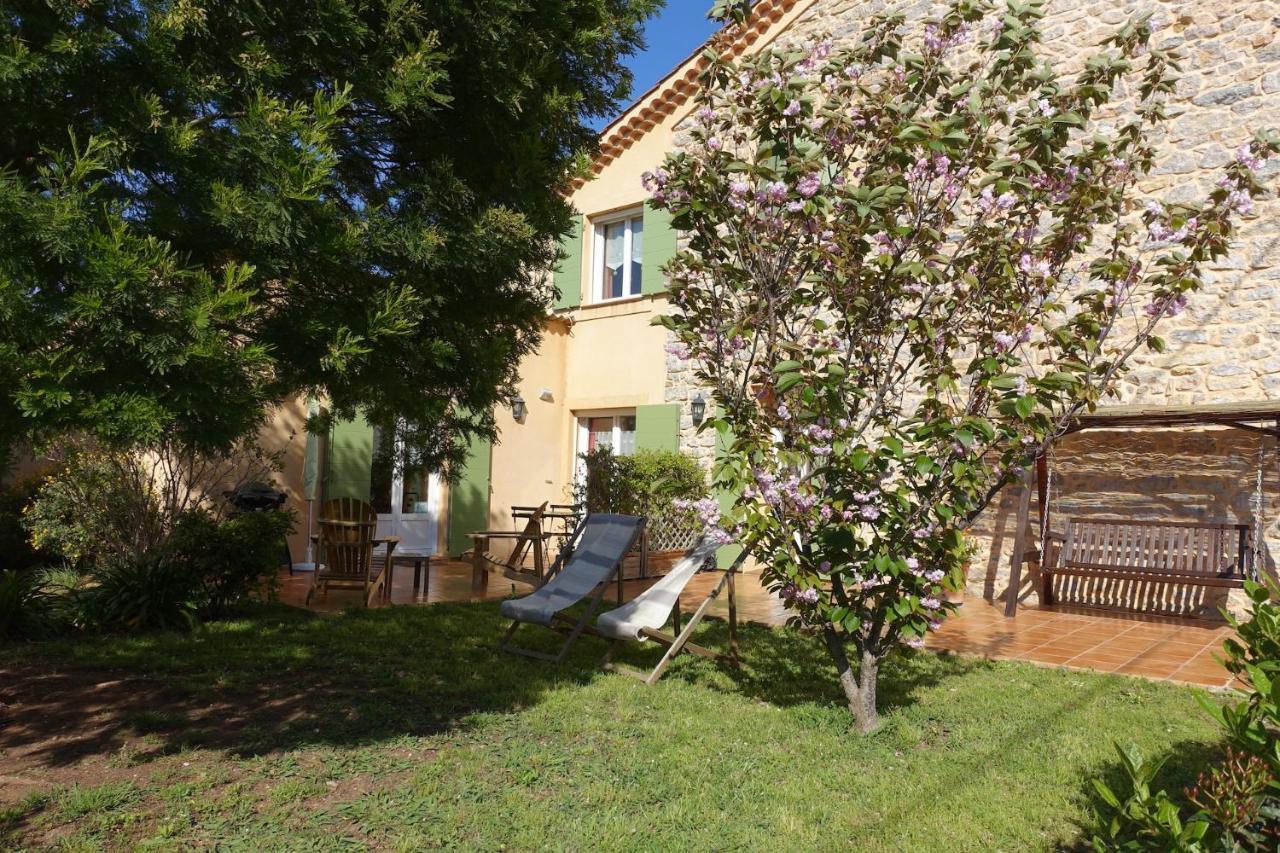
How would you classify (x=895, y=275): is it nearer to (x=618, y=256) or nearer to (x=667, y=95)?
(x=667, y=95)

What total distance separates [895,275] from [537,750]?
2661mm

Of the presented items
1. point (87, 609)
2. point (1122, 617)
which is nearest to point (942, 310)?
point (1122, 617)

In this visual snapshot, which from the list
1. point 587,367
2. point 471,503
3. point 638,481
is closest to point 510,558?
point 638,481

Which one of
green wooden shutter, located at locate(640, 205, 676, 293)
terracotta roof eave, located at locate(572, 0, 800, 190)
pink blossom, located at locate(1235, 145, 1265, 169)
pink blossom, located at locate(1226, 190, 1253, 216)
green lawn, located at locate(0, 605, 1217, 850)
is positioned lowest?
green lawn, located at locate(0, 605, 1217, 850)

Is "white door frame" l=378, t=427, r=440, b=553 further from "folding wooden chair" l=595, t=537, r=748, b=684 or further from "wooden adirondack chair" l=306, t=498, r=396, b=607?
"folding wooden chair" l=595, t=537, r=748, b=684

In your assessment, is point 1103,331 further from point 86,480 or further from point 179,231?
point 86,480

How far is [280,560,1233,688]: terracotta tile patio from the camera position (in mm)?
5762

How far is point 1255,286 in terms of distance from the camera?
800 centimetres

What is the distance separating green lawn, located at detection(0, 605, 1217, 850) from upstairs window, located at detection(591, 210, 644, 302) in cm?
782

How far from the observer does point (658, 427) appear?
1151 cm

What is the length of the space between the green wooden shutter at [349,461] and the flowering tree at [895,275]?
7.58 meters

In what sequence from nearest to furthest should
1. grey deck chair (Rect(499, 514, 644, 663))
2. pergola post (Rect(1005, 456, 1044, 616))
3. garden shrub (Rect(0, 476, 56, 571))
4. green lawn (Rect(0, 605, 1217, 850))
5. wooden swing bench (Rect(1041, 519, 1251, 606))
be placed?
green lawn (Rect(0, 605, 1217, 850)), grey deck chair (Rect(499, 514, 644, 663)), wooden swing bench (Rect(1041, 519, 1251, 606)), pergola post (Rect(1005, 456, 1044, 616)), garden shrub (Rect(0, 476, 56, 571))

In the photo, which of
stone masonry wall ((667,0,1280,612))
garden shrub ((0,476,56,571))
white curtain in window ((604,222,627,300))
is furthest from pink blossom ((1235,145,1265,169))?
garden shrub ((0,476,56,571))

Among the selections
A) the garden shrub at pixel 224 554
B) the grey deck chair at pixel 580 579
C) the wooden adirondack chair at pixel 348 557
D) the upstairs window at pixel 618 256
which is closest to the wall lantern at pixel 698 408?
the upstairs window at pixel 618 256
